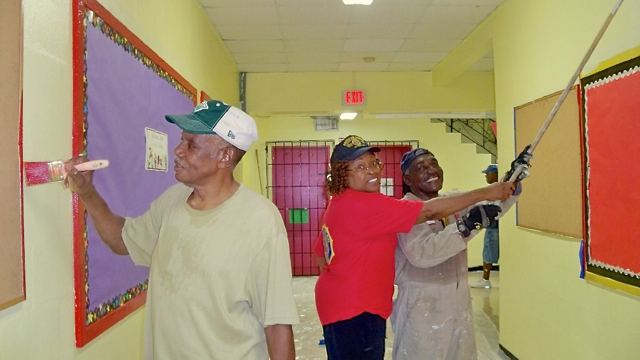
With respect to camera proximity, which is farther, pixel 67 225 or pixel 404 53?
pixel 404 53

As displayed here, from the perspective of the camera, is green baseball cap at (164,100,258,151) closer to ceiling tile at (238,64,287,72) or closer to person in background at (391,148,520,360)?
person in background at (391,148,520,360)

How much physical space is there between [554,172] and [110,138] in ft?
8.33

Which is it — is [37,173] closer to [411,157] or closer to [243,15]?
[411,157]

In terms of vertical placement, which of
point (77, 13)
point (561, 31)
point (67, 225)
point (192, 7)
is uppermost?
point (192, 7)

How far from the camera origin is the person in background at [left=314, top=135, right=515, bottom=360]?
1985 millimetres

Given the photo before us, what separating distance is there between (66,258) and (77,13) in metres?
0.81

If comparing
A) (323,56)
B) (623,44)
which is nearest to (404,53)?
(323,56)

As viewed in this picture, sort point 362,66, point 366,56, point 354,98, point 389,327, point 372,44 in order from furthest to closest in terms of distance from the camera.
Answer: point 354,98, point 362,66, point 366,56, point 372,44, point 389,327

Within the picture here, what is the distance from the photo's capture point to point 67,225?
64.3 inches

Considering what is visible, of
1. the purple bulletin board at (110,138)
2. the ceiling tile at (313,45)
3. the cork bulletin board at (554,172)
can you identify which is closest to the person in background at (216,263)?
the purple bulletin board at (110,138)

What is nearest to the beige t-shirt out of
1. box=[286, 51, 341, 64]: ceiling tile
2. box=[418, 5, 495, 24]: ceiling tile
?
box=[418, 5, 495, 24]: ceiling tile

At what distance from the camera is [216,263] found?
1304 millimetres

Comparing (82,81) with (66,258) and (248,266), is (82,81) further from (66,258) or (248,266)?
(248,266)

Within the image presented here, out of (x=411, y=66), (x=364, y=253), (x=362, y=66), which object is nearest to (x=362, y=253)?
(x=364, y=253)
